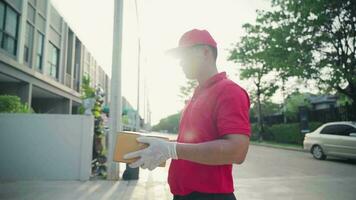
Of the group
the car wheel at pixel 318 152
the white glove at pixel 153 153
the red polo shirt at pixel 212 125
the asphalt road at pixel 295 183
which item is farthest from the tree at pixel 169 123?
the white glove at pixel 153 153

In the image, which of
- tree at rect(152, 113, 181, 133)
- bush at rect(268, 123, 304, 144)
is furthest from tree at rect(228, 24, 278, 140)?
tree at rect(152, 113, 181, 133)

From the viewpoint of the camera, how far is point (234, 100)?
5.77ft

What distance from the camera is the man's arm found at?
163 cm

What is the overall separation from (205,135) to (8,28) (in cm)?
1761

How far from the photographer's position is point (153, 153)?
71.4 inches

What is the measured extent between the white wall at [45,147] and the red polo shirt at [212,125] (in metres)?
7.36

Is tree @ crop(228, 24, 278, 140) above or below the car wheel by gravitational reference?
above

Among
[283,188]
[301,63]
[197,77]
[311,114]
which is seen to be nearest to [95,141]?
[283,188]

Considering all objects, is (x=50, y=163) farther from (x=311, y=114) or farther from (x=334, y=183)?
(x=311, y=114)

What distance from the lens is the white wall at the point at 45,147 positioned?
28.7 feet

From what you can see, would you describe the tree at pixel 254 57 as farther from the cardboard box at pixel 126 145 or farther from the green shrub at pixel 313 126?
the cardboard box at pixel 126 145

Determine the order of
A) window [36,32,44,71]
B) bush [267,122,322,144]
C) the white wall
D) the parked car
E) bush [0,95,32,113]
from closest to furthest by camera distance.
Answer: the white wall → bush [0,95,32,113] → the parked car → window [36,32,44,71] → bush [267,122,322,144]

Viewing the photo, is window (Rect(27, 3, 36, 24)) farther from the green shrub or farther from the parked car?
the green shrub

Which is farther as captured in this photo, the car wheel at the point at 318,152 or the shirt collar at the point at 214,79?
the car wheel at the point at 318,152
